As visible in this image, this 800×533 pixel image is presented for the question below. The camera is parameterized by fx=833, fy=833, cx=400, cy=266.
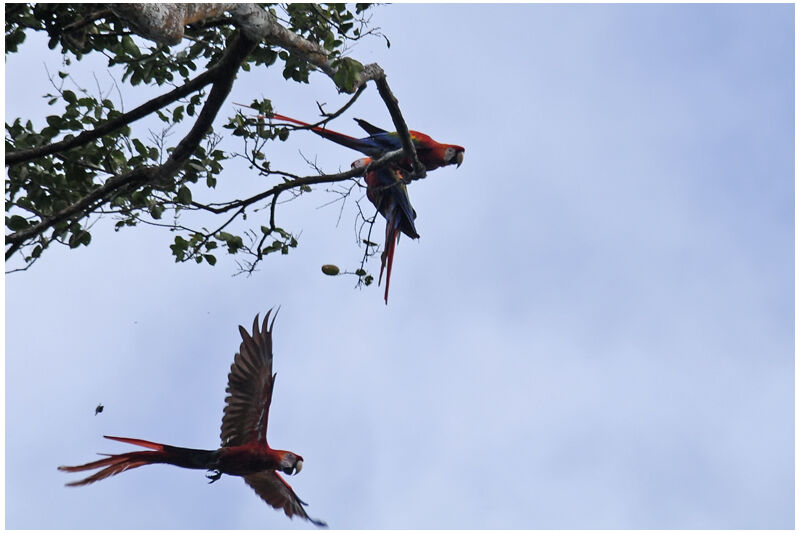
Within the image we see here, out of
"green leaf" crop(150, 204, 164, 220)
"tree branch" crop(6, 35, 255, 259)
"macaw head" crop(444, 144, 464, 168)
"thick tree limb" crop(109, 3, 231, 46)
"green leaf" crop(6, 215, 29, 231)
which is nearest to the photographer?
"thick tree limb" crop(109, 3, 231, 46)

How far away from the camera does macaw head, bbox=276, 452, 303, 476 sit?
4.59 m

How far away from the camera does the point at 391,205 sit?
479cm

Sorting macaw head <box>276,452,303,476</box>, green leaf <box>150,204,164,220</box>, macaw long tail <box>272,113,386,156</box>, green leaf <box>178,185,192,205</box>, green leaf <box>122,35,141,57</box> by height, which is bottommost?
macaw head <box>276,452,303,476</box>

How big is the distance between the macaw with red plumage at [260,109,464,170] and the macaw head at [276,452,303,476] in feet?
5.65

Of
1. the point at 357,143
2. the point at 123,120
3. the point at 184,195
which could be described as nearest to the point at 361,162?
the point at 357,143

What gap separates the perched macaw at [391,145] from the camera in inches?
182

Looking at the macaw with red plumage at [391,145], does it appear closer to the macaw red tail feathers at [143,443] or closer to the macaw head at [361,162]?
the macaw head at [361,162]

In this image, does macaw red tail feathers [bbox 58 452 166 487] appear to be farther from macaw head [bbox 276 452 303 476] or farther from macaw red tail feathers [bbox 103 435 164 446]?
macaw head [bbox 276 452 303 476]

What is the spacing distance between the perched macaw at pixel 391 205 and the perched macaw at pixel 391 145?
83 millimetres

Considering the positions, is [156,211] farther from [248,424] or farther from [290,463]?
[290,463]

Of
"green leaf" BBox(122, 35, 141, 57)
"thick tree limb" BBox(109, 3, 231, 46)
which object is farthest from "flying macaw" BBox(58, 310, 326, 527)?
"thick tree limb" BBox(109, 3, 231, 46)

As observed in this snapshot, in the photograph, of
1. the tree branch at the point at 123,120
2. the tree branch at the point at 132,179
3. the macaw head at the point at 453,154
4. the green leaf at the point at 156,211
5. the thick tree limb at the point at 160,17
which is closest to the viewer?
the thick tree limb at the point at 160,17

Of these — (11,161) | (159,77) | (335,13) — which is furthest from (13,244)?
(335,13)

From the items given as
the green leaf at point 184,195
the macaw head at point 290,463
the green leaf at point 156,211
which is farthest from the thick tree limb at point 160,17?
the macaw head at point 290,463
